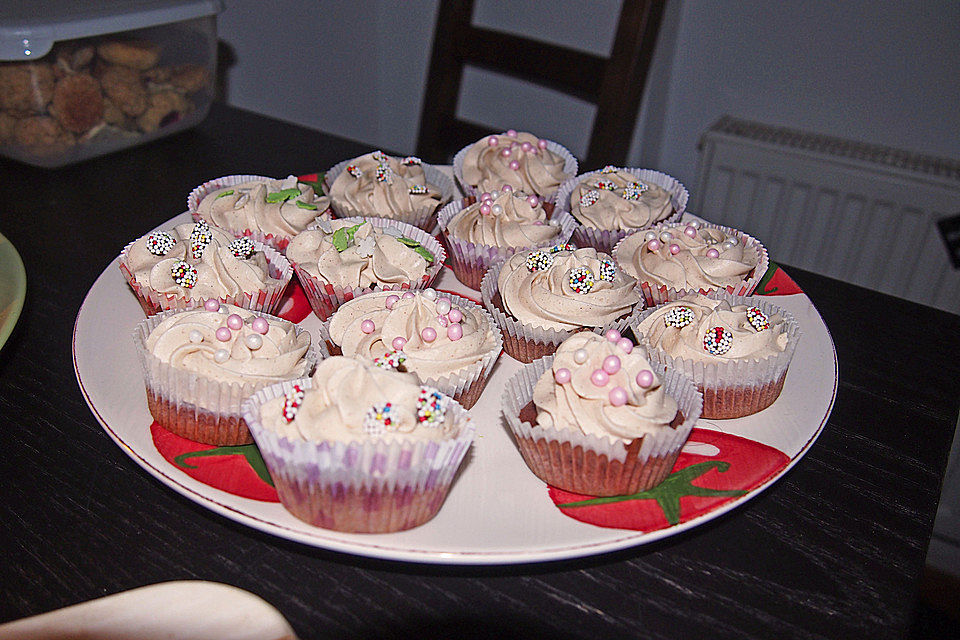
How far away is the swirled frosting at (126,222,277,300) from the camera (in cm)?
178

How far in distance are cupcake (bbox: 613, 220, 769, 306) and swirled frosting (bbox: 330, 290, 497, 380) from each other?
1.71ft

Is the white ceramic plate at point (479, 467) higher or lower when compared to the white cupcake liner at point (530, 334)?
lower

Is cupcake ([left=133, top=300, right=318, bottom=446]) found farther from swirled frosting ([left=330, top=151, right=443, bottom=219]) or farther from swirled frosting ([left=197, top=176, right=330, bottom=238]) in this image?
swirled frosting ([left=330, top=151, right=443, bottom=219])

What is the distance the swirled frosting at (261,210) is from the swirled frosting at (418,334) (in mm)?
505

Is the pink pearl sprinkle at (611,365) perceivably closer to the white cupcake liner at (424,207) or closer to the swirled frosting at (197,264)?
the swirled frosting at (197,264)

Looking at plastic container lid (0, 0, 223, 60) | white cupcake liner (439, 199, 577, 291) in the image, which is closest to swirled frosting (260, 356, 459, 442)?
white cupcake liner (439, 199, 577, 291)

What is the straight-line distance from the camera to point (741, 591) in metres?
1.28

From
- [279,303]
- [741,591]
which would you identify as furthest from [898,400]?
[279,303]

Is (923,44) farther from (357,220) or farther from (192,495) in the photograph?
(192,495)

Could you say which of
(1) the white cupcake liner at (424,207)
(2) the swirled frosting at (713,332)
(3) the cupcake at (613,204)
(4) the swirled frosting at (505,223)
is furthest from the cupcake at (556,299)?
(1) the white cupcake liner at (424,207)

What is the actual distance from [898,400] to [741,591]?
775 millimetres

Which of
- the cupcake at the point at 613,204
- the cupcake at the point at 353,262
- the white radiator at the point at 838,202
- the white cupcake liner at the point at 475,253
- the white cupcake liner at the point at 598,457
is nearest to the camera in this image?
the white cupcake liner at the point at 598,457

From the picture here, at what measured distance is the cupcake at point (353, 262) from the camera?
1.91 metres

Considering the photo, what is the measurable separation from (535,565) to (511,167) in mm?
1497
